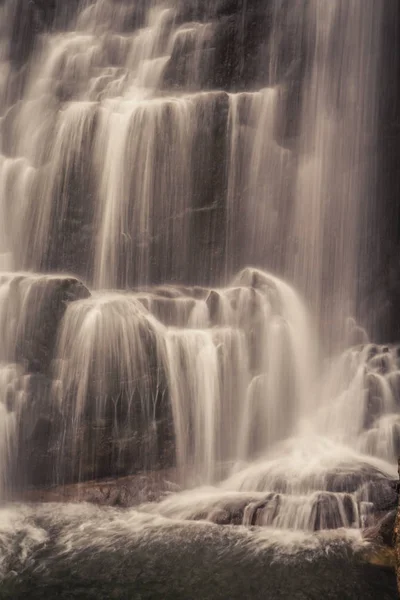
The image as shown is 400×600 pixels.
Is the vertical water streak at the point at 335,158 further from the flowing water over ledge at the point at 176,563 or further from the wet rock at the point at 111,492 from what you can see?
the flowing water over ledge at the point at 176,563

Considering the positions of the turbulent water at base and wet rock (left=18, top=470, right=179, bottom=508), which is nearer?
wet rock (left=18, top=470, right=179, bottom=508)

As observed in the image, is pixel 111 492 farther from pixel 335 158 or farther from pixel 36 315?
pixel 335 158

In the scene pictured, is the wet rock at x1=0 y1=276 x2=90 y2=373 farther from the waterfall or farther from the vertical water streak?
the vertical water streak

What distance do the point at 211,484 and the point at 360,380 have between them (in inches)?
174

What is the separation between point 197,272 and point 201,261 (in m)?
0.31

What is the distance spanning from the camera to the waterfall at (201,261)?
13367mm

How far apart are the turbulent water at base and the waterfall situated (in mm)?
52

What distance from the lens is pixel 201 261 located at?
17.5m

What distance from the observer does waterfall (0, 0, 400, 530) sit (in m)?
13.4

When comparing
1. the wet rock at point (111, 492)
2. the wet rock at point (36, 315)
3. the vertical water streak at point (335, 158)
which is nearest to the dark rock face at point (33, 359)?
the wet rock at point (36, 315)

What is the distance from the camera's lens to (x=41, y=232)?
18047 millimetres

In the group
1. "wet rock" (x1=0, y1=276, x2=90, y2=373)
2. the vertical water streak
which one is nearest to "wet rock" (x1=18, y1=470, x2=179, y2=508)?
"wet rock" (x1=0, y1=276, x2=90, y2=373)

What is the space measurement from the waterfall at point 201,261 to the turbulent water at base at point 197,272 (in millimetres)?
52

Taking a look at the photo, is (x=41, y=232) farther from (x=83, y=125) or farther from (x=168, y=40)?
(x=168, y=40)
